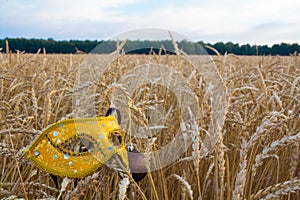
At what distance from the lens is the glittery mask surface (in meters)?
0.67

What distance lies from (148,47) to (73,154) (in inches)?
19.4

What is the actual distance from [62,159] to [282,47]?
33368 mm

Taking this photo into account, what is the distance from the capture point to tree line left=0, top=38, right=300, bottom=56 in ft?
4.00

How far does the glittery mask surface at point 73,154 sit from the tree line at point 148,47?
46 cm

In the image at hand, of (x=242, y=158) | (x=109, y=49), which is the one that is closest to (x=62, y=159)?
(x=242, y=158)

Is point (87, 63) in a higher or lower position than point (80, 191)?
higher

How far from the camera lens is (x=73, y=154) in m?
0.70

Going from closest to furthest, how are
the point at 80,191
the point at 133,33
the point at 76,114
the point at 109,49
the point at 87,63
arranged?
the point at 80,191 < the point at 76,114 < the point at 133,33 < the point at 109,49 < the point at 87,63

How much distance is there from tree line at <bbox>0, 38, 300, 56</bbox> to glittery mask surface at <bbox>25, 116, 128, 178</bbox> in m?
0.46

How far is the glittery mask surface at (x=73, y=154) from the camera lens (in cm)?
67

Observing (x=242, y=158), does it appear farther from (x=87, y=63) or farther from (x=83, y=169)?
(x=87, y=63)

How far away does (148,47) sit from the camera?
3.52 feet

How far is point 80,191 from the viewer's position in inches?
24.4

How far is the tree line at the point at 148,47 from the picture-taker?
48.0 inches
